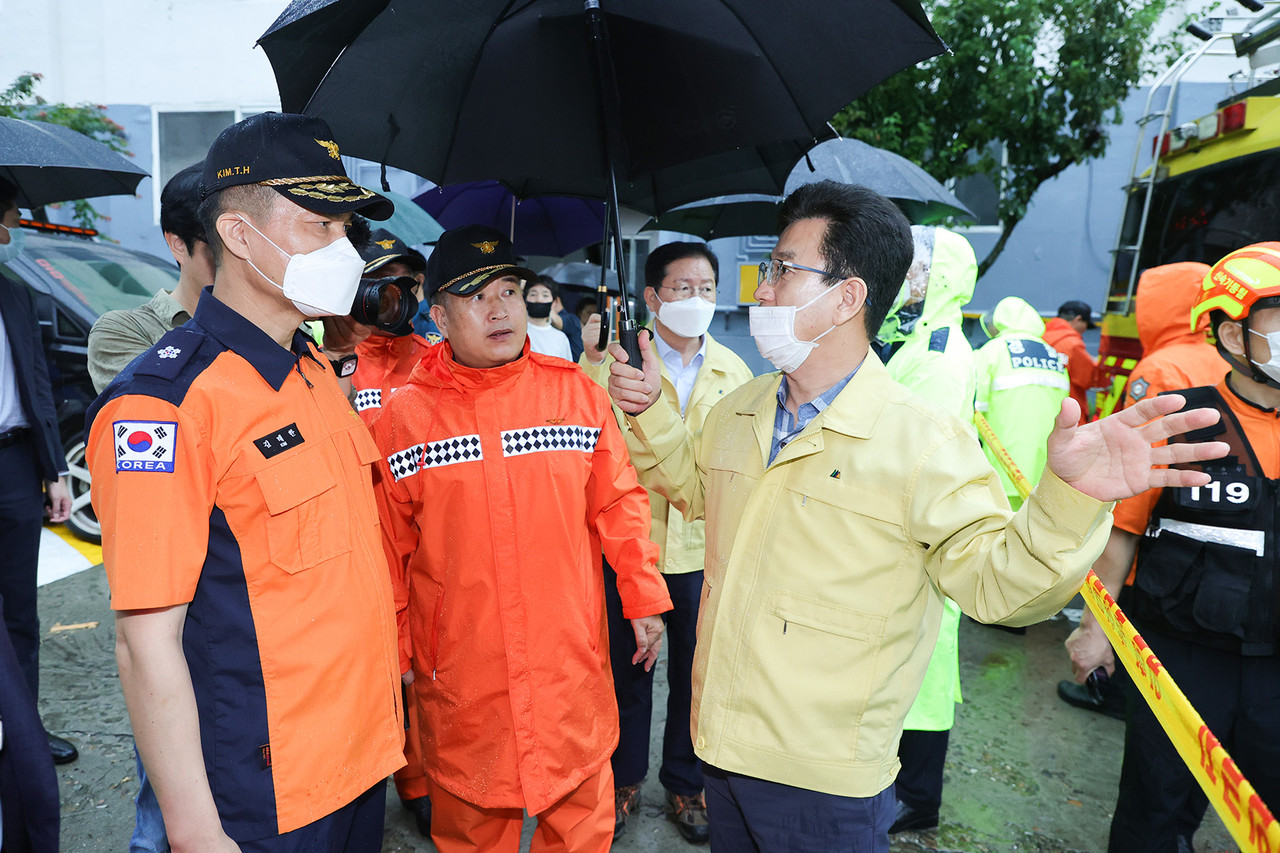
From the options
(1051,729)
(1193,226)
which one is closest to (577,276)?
(1193,226)

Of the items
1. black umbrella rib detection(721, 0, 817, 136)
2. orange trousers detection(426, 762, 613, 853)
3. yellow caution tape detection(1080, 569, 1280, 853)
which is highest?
black umbrella rib detection(721, 0, 817, 136)

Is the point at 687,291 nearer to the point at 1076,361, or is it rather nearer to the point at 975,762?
the point at 975,762

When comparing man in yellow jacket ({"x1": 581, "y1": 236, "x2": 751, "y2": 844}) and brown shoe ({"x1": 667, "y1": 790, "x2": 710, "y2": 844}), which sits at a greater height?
man in yellow jacket ({"x1": 581, "y1": 236, "x2": 751, "y2": 844})

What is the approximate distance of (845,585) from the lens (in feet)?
5.99

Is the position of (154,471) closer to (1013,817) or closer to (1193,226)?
(1013,817)

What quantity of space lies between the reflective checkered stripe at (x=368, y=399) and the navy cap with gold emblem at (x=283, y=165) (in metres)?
1.72

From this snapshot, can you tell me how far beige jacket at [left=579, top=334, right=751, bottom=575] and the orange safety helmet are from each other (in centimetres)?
160

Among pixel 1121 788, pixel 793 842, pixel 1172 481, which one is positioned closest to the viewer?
pixel 1172 481

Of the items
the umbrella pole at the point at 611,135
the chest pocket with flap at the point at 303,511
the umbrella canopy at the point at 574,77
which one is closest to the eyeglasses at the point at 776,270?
the umbrella pole at the point at 611,135

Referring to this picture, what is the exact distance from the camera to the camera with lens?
2.25 m

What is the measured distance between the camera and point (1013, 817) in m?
3.48

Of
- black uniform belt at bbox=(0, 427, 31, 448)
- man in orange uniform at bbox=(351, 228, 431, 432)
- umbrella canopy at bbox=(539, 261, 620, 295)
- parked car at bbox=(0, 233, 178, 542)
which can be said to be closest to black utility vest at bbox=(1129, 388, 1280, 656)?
man in orange uniform at bbox=(351, 228, 431, 432)

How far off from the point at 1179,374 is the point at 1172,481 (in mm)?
1805

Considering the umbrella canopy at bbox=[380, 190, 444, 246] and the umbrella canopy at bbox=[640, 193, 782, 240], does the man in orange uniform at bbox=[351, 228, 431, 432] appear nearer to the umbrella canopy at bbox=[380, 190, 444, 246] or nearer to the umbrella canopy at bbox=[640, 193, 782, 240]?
the umbrella canopy at bbox=[380, 190, 444, 246]
